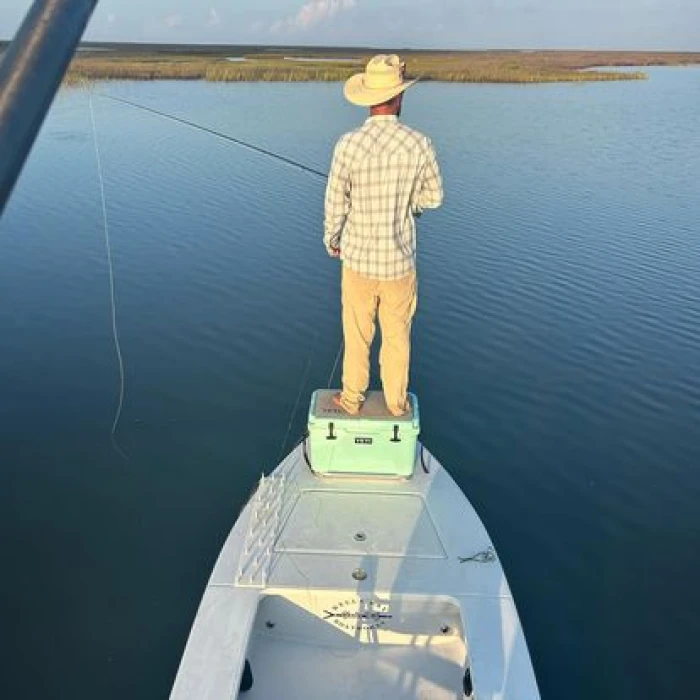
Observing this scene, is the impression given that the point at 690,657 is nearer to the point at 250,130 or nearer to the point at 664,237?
the point at 664,237

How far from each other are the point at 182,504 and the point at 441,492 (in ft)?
10.6

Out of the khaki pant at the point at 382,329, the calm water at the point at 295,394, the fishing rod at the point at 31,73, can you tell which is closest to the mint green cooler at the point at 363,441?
the khaki pant at the point at 382,329

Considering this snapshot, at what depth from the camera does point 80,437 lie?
8359mm

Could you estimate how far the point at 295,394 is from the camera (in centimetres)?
950

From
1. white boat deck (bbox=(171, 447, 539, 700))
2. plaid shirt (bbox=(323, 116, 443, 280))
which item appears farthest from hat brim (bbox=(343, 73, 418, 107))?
white boat deck (bbox=(171, 447, 539, 700))

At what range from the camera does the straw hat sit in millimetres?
4707

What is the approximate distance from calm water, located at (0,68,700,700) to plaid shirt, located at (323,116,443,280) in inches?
139

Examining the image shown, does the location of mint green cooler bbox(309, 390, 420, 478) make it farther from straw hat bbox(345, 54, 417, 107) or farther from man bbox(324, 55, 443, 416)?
straw hat bbox(345, 54, 417, 107)

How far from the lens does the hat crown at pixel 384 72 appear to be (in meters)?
4.71

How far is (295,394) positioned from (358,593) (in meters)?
5.07

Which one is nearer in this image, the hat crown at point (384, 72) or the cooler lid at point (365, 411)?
the hat crown at point (384, 72)

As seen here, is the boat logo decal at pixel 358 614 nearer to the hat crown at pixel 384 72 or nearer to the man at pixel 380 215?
the man at pixel 380 215

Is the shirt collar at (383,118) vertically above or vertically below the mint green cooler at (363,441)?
above

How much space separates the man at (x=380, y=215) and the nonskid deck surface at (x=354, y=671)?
1811 mm
